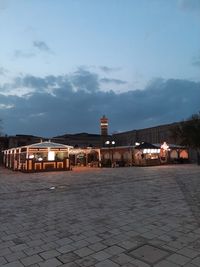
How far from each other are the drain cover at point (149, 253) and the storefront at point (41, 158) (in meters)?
19.0

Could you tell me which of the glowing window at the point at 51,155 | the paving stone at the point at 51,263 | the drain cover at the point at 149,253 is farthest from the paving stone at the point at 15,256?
the glowing window at the point at 51,155

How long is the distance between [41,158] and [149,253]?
66.4ft

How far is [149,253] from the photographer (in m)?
4.17

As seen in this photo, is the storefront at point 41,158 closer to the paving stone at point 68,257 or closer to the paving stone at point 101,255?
the paving stone at point 68,257

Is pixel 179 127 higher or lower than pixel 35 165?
higher

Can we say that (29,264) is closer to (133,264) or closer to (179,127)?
(133,264)

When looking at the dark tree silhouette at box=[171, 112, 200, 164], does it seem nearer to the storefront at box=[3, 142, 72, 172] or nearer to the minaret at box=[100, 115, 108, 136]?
the storefront at box=[3, 142, 72, 172]

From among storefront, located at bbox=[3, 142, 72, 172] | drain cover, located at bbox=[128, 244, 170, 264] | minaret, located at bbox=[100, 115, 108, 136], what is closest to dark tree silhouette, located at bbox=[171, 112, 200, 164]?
storefront, located at bbox=[3, 142, 72, 172]

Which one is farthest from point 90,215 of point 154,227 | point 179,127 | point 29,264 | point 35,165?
point 179,127

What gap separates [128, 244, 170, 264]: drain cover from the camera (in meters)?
3.93

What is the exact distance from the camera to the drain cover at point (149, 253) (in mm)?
3931

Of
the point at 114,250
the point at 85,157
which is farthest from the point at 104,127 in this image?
the point at 114,250

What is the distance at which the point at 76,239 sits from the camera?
16.1ft

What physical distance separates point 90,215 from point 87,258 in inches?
107
